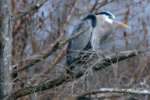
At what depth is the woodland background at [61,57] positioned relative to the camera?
446 centimetres

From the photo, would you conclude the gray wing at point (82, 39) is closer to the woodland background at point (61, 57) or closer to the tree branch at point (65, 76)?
the woodland background at point (61, 57)

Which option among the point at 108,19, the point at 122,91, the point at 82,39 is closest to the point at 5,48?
the point at 122,91

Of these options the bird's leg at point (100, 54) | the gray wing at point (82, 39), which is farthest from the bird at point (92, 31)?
the bird's leg at point (100, 54)

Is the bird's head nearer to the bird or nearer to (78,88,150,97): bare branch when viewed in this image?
the bird

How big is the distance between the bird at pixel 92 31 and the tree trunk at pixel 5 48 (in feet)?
4.06

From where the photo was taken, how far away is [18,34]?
6723 mm

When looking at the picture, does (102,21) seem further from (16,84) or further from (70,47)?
(16,84)

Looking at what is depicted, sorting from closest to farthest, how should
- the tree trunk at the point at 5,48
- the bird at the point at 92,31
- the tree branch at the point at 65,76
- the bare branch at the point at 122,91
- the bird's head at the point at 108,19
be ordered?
the bare branch at the point at 122,91 → the tree branch at the point at 65,76 → the tree trunk at the point at 5,48 → the bird at the point at 92,31 → the bird's head at the point at 108,19

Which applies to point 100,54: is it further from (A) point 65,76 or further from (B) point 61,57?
(B) point 61,57

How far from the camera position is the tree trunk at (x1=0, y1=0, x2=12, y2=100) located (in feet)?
15.0

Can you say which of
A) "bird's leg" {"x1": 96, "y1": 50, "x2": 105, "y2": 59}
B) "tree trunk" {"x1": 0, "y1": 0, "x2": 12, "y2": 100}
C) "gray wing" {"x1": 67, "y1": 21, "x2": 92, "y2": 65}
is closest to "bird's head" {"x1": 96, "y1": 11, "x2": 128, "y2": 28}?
"gray wing" {"x1": 67, "y1": 21, "x2": 92, "y2": 65}

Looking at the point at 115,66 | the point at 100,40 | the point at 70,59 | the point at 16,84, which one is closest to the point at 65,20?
the point at 100,40

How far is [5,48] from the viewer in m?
4.57

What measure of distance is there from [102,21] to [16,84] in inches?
75.4
